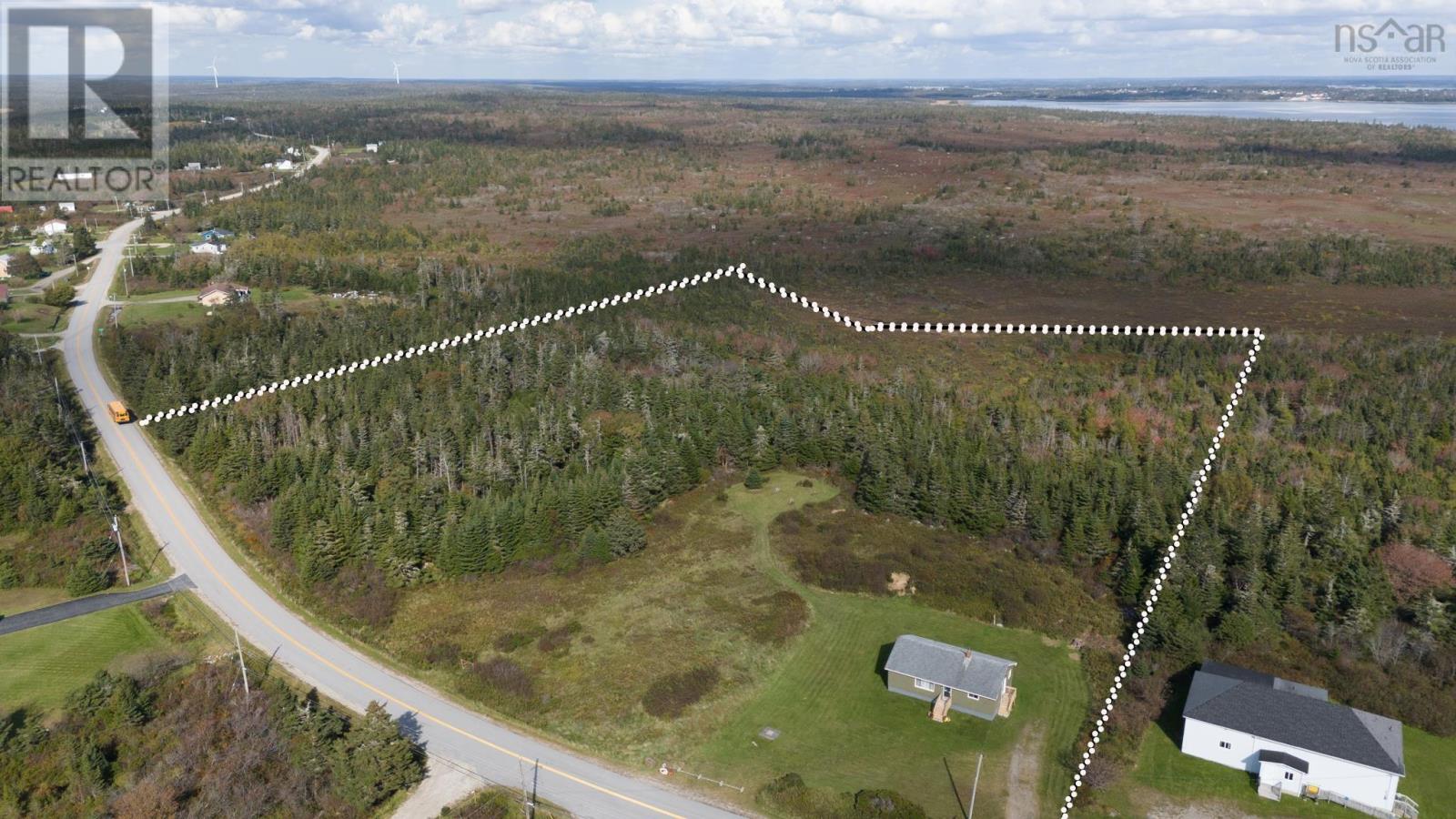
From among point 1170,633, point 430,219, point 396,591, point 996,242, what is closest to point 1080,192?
point 996,242

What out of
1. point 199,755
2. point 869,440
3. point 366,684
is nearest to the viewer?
point 199,755

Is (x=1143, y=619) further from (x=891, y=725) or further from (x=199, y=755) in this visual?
(x=199, y=755)

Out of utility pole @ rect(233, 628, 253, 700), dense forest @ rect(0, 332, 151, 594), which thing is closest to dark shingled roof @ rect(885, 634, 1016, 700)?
utility pole @ rect(233, 628, 253, 700)

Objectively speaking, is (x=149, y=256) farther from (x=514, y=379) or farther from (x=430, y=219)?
(x=514, y=379)

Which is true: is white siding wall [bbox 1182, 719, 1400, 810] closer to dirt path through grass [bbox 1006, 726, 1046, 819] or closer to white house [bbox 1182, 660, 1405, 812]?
white house [bbox 1182, 660, 1405, 812]

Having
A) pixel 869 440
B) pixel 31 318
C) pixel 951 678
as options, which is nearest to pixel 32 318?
pixel 31 318

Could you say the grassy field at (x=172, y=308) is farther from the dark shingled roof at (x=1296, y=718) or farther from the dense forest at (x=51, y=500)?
the dark shingled roof at (x=1296, y=718)
